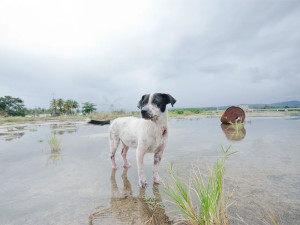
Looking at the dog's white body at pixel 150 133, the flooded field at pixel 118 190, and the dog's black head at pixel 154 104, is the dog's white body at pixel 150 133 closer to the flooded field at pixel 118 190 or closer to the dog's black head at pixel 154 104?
the dog's black head at pixel 154 104

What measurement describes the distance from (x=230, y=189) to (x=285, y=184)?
3.30ft

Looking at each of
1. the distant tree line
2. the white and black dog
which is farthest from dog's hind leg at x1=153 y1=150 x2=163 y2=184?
the distant tree line

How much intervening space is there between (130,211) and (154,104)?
1793 mm

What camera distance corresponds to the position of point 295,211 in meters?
2.31

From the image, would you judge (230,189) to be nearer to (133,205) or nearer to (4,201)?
(133,205)

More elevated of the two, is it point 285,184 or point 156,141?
point 156,141

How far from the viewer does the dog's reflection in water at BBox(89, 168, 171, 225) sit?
89.5 inches

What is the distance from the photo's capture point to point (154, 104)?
3322 mm

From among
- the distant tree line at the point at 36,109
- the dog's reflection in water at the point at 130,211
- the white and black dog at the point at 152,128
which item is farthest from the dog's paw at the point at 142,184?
the distant tree line at the point at 36,109

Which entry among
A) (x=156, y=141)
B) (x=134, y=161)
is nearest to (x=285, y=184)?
(x=156, y=141)

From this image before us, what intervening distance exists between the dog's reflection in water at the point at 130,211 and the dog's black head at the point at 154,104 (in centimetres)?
138

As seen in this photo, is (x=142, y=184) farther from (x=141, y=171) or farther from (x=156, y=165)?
(x=156, y=165)

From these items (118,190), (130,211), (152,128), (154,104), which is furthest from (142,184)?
(154,104)

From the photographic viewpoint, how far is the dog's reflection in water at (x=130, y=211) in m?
2.27
